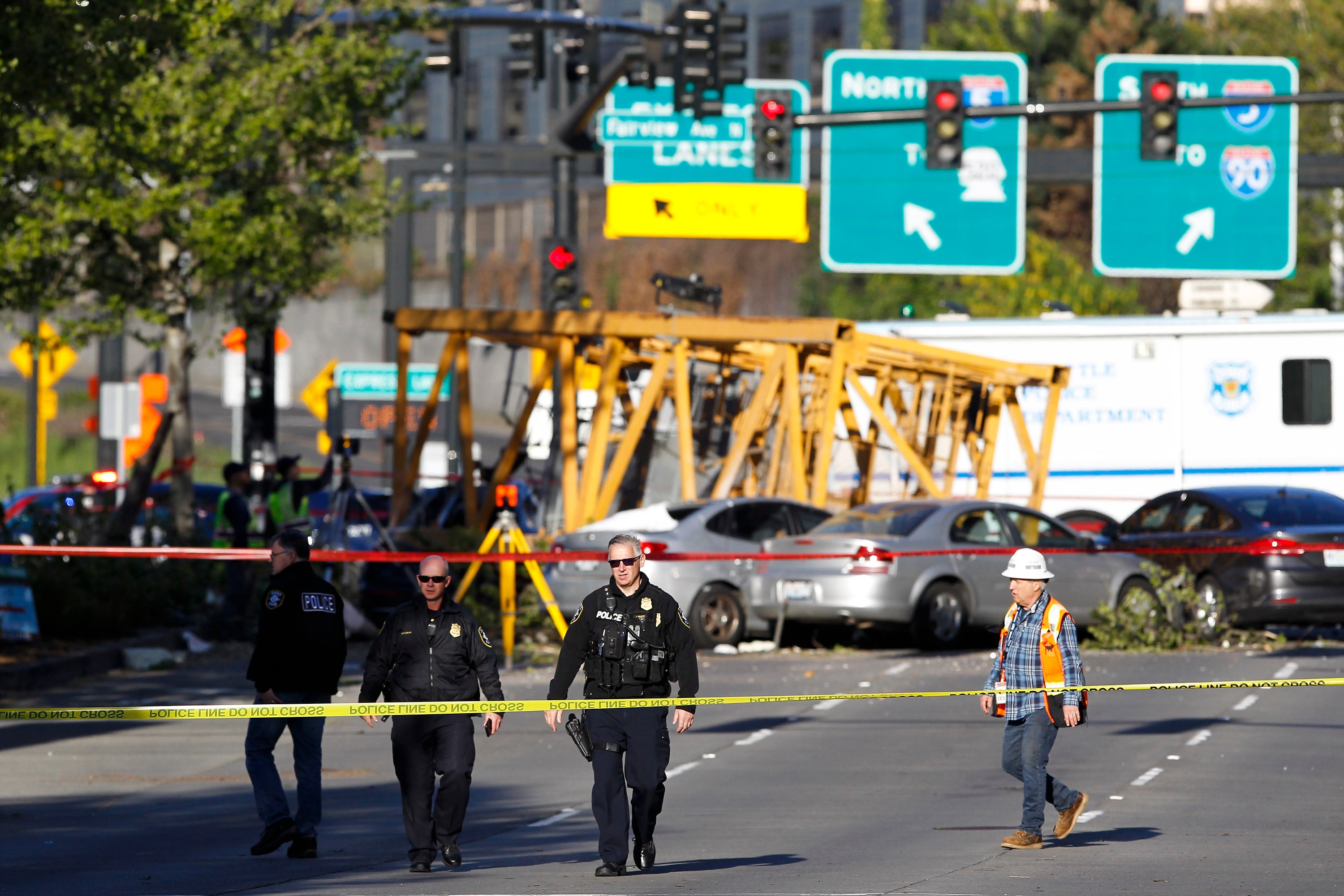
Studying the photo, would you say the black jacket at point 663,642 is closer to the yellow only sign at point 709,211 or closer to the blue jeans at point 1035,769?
the blue jeans at point 1035,769

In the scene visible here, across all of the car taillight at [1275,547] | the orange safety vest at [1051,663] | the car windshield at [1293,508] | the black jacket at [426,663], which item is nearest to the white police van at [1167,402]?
the car windshield at [1293,508]

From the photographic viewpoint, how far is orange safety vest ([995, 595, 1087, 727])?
997 centimetres

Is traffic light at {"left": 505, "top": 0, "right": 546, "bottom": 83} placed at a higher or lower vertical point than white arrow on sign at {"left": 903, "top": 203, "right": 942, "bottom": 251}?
higher

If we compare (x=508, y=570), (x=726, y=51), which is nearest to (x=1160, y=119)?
(x=726, y=51)

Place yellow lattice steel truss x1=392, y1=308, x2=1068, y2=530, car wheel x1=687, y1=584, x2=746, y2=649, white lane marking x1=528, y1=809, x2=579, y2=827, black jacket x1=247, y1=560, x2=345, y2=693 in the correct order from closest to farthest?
black jacket x1=247, y1=560, x2=345, y2=693 < white lane marking x1=528, y1=809, x2=579, y2=827 < car wheel x1=687, y1=584, x2=746, y2=649 < yellow lattice steel truss x1=392, y1=308, x2=1068, y2=530

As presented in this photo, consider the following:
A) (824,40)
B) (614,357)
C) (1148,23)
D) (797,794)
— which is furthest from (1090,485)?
(824,40)

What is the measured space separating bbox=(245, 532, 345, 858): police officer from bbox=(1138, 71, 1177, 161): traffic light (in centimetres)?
1528

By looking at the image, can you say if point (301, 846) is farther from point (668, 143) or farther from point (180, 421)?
point (668, 143)

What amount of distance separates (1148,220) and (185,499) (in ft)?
45.5

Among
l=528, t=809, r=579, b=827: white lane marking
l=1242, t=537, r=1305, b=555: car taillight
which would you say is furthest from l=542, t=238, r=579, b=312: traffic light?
l=528, t=809, r=579, b=827: white lane marking

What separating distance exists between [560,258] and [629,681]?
14.6 metres

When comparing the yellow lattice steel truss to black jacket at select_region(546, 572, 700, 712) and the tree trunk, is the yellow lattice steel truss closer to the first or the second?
the tree trunk

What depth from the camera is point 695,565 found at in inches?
773

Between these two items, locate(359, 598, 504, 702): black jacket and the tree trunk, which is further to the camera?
the tree trunk
